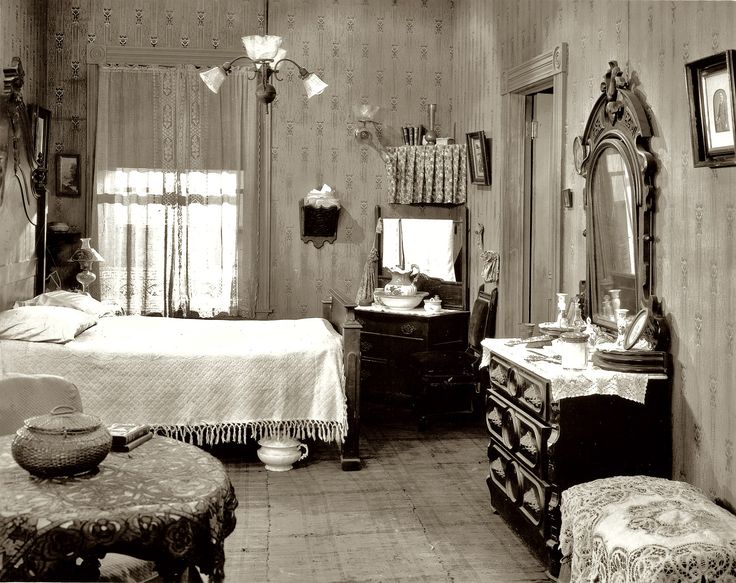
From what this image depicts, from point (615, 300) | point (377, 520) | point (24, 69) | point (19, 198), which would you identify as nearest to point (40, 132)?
point (24, 69)

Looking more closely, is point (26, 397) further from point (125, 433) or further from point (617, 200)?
point (617, 200)

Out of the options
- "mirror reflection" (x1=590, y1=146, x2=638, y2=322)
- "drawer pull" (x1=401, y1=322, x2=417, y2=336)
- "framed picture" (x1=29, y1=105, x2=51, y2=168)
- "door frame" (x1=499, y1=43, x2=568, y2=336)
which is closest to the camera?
"mirror reflection" (x1=590, y1=146, x2=638, y2=322)

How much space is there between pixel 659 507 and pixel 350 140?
566cm

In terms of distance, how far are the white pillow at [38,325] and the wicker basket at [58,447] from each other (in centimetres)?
299

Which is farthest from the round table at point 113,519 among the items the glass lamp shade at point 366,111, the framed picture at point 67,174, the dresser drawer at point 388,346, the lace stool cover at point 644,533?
the glass lamp shade at point 366,111

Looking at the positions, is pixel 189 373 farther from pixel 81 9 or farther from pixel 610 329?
pixel 81 9

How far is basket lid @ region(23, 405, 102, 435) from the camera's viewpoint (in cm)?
271

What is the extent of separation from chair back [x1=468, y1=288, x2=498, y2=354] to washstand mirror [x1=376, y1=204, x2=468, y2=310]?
49 cm

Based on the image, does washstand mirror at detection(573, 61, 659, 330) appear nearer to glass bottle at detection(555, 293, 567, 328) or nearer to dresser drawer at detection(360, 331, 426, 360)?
glass bottle at detection(555, 293, 567, 328)

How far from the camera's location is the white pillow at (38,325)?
18.3 ft

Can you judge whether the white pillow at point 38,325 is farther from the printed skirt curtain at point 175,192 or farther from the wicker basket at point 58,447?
the wicker basket at point 58,447

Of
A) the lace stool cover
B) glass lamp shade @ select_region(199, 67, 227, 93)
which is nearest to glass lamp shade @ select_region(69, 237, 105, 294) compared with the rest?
glass lamp shade @ select_region(199, 67, 227, 93)

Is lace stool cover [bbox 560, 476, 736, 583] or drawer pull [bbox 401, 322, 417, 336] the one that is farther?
drawer pull [bbox 401, 322, 417, 336]

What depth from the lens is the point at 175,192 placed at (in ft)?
26.4
